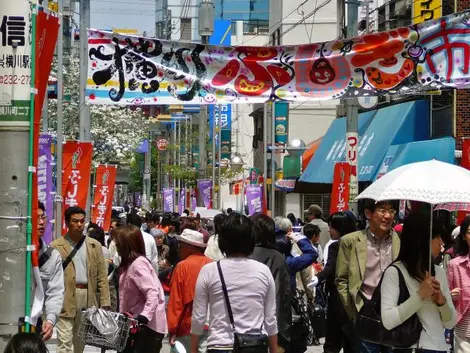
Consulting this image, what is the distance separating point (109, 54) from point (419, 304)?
5759 mm

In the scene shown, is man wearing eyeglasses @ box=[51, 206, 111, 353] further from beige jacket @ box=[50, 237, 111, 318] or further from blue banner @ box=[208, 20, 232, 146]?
blue banner @ box=[208, 20, 232, 146]

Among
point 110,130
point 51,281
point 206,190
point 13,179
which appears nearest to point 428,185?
point 51,281

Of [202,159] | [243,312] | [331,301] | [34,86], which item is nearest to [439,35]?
[331,301]

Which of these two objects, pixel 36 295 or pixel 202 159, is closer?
pixel 36 295

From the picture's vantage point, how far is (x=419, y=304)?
7070 mm

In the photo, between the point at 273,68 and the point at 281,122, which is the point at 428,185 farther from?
the point at 281,122

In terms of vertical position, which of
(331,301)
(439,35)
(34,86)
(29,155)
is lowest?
(331,301)

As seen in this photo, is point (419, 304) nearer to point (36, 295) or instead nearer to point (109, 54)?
point (36, 295)

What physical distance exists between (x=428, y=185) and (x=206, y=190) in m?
37.5

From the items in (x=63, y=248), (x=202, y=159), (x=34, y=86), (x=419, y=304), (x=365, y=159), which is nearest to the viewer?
(x=34, y=86)

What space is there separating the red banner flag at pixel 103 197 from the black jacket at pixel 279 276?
18398mm

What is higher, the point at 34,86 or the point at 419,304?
the point at 34,86

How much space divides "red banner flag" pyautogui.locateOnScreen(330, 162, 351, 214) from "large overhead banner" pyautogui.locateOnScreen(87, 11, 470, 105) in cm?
932

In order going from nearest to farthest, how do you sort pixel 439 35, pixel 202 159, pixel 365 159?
pixel 439 35 < pixel 365 159 < pixel 202 159
